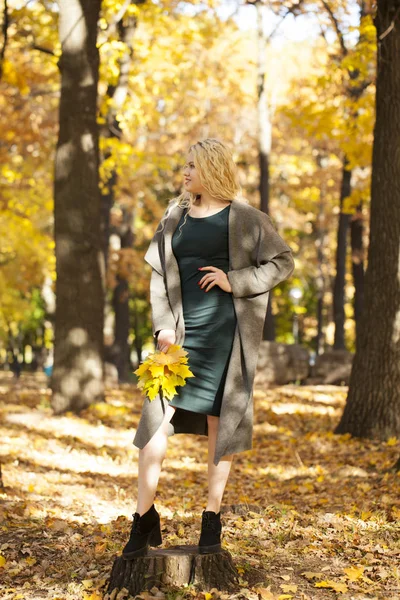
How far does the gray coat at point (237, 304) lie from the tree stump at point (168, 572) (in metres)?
0.52

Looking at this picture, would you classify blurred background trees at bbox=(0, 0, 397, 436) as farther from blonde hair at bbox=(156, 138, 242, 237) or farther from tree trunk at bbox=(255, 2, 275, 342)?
blonde hair at bbox=(156, 138, 242, 237)

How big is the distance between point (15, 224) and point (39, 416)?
967 cm

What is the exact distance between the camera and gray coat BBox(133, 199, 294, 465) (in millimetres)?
3945

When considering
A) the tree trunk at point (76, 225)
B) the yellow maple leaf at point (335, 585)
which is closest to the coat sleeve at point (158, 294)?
the yellow maple leaf at point (335, 585)

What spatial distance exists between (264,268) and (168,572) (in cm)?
164

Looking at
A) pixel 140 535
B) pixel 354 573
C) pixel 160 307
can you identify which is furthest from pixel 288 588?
pixel 160 307

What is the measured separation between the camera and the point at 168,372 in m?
3.90

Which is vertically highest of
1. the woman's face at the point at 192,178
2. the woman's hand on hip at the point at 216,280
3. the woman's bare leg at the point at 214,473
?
the woman's face at the point at 192,178

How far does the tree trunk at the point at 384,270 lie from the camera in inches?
344

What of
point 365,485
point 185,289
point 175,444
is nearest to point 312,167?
point 175,444

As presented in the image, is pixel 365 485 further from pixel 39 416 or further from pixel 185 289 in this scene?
pixel 39 416

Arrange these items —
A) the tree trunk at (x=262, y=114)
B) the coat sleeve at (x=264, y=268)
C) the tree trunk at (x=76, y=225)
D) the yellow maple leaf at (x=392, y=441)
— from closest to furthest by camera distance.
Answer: the coat sleeve at (x=264, y=268)
the yellow maple leaf at (x=392, y=441)
the tree trunk at (x=76, y=225)
the tree trunk at (x=262, y=114)

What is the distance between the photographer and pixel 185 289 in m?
4.07

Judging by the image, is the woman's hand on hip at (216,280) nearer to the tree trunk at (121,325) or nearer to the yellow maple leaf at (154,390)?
the yellow maple leaf at (154,390)
